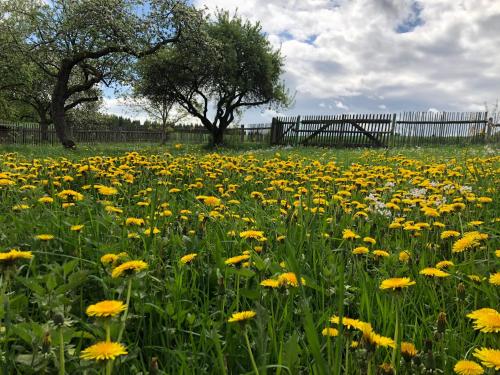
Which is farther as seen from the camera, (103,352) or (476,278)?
(476,278)

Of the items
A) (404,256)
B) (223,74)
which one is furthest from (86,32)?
(404,256)

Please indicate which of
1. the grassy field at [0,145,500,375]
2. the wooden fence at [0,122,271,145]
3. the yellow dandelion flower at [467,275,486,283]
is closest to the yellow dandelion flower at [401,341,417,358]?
the grassy field at [0,145,500,375]

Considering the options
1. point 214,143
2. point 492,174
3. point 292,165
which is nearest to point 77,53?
point 214,143

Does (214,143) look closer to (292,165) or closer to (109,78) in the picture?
(109,78)

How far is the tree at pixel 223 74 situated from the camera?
22844 mm

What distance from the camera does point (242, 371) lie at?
1.29m

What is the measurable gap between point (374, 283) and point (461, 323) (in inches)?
15.8

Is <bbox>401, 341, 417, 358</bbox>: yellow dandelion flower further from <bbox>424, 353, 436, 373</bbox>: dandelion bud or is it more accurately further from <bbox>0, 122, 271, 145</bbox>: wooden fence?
<bbox>0, 122, 271, 145</bbox>: wooden fence

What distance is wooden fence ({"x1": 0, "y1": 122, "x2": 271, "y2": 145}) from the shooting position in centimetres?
2770

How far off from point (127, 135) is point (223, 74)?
15.1 m

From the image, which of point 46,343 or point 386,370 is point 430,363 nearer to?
point 386,370

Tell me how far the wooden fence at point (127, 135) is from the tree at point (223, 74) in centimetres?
226

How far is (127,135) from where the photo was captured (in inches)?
1396

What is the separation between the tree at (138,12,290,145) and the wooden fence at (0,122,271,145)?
226 cm
